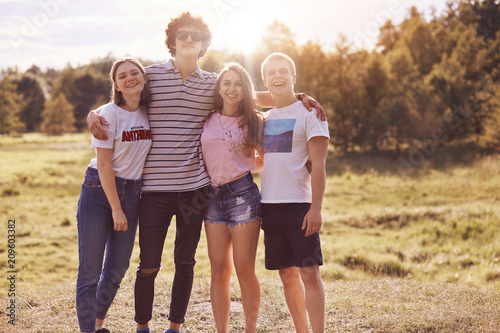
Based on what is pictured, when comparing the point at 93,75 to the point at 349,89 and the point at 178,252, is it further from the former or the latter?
the point at 178,252

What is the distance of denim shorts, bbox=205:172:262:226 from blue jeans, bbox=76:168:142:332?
62cm

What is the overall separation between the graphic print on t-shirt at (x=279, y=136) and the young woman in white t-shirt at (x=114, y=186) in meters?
0.91

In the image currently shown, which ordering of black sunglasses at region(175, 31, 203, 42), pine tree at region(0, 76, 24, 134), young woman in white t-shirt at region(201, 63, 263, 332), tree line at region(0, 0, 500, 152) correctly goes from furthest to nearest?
1. pine tree at region(0, 76, 24, 134)
2. tree line at region(0, 0, 500, 152)
3. black sunglasses at region(175, 31, 203, 42)
4. young woman in white t-shirt at region(201, 63, 263, 332)

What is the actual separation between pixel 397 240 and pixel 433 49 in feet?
93.3

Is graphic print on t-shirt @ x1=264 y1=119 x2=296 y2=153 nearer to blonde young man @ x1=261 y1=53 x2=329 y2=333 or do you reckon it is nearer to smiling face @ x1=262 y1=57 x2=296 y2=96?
blonde young man @ x1=261 y1=53 x2=329 y2=333

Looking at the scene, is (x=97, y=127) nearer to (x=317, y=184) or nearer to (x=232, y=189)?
(x=232, y=189)

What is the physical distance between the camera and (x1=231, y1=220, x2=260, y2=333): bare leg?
3525 millimetres

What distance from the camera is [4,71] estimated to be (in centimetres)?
4181

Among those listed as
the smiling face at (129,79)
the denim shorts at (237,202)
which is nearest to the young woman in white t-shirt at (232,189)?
the denim shorts at (237,202)

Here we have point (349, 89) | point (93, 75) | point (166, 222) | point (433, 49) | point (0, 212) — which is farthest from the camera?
point (93, 75)

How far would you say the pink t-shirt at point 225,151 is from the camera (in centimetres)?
353

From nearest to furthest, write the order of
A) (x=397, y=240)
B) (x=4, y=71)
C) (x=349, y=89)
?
(x=397, y=240) → (x=349, y=89) → (x=4, y=71)

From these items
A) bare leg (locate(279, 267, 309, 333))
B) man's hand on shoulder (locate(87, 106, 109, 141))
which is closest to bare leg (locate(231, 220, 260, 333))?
bare leg (locate(279, 267, 309, 333))

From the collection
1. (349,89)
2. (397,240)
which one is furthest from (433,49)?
(397,240)
